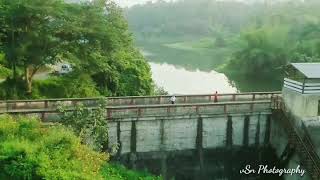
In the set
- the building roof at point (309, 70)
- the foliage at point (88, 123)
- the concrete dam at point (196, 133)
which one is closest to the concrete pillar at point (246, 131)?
the concrete dam at point (196, 133)

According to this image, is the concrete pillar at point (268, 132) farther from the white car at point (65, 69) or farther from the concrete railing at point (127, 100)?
the white car at point (65, 69)

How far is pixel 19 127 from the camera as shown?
76.0 feet

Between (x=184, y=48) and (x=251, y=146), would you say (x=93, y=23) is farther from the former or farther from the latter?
(x=184, y=48)

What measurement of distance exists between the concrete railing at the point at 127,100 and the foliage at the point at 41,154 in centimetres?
357

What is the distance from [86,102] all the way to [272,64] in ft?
181

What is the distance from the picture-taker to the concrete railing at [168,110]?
2630 centimetres

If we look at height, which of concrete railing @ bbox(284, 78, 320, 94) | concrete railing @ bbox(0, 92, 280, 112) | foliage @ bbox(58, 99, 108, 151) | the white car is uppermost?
the white car

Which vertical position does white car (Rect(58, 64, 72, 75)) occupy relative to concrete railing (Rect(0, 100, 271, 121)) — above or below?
above

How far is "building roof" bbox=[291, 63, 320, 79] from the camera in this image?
88.7 feet

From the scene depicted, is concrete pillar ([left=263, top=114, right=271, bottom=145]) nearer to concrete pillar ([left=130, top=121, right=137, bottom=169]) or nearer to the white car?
concrete pillar ([left=130, top=121, right=137, bottom=169])

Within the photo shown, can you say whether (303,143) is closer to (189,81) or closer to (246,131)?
(246,131)

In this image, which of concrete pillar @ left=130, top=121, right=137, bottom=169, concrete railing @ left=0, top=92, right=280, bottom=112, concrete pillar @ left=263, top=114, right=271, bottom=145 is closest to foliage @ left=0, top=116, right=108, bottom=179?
concrete railing @ left=0, top=92, right=280, bottom=112

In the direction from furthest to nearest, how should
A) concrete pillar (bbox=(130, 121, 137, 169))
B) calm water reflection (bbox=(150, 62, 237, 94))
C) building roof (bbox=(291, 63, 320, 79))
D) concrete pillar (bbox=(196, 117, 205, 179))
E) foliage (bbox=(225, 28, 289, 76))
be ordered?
1. foliage (bbox=(225, 28, 289, 76))
2. calm water reflection (bbox=(150, 62, 237, 94))
3. concrete pillar (bbox=(196, 117, 205, 179))
4. concrete pillar (bbox=(130, 121, 137, 169))
5. building roof (bbox=(291, 63, 320, 79))

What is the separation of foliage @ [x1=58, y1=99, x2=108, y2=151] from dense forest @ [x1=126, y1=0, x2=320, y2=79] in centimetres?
1222
